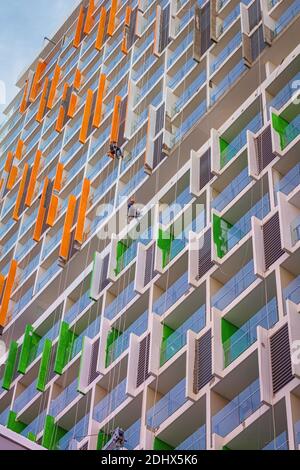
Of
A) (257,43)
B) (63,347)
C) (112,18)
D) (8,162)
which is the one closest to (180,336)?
(63,347)

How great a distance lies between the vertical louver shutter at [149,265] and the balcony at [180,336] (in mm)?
3062

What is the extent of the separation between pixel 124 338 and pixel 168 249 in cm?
365

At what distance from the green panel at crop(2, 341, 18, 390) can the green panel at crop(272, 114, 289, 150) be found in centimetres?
1622

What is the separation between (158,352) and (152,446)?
3.34m

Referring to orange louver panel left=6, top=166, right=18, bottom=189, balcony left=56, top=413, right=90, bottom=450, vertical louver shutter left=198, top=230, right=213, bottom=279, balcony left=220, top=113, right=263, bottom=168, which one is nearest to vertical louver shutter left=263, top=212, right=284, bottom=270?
vertical louver shutter left=198, top=230, right=213, bottom=279

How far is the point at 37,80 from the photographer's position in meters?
58.8

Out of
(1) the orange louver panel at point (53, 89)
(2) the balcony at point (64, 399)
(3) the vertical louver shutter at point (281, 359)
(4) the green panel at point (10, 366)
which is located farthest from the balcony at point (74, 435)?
(1) the orange louver panel at point (53, 89)

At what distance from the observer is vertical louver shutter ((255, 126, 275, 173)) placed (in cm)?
2919

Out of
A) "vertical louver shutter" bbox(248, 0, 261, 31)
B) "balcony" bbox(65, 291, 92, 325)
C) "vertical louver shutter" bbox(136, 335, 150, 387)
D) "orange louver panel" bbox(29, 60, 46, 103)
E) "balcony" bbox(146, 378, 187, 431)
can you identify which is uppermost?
"orange louver panel" bbox(29, 60, 46, 103)

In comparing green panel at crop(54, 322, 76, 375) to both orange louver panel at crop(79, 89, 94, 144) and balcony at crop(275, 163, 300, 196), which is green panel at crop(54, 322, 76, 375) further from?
balcony at crop(275, 163, 300, 196)

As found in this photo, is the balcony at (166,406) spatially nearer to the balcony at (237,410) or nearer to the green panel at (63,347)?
the balcony at (237,410)

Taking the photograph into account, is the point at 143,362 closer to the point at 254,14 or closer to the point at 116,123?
the point at 116,123

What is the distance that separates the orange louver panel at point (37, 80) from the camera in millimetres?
58125

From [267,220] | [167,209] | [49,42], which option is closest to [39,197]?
[167,209]
